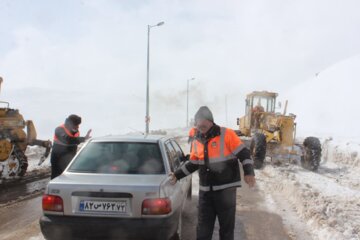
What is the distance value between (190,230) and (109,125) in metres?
82.7

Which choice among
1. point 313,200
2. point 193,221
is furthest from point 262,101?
point 193,221

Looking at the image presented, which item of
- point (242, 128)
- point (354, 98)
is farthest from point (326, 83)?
point (242, 128)

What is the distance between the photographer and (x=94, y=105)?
11825 cm

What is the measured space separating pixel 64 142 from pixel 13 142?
451 cm

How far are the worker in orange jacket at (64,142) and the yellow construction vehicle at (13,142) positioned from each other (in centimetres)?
367

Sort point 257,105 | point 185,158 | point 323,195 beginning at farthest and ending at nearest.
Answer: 1. point 257,105
2. point 323,195
3. point 185,158

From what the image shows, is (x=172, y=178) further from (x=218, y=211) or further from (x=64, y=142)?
(x=64, y=142)

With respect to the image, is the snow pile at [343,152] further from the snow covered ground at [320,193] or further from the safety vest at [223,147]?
the safety vest at [223,147]

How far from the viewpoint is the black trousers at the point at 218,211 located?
14.0 ft

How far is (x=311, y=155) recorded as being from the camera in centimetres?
1320

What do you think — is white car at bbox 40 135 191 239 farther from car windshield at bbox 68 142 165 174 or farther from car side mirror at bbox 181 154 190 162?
car side mirror at bbox 181 154 190 162

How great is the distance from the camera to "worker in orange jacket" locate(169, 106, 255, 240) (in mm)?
4262

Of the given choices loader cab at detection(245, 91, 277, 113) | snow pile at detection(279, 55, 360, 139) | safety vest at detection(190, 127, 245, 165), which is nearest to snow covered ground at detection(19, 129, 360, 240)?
safety vest at detection(190, 127, 245, 165)

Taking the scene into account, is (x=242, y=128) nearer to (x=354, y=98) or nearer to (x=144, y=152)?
(x=144, y=152)
